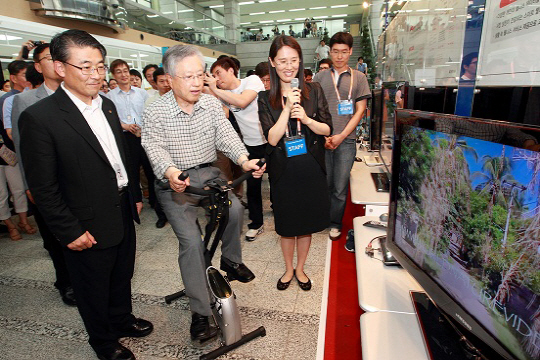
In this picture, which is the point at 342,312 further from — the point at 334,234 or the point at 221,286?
the point at 334,234

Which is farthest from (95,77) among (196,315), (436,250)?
(436,250)

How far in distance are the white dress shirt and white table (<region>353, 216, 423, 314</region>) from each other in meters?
1.32

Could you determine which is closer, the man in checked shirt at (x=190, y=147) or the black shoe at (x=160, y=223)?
the man in checked shirt at (x=190, y=147)

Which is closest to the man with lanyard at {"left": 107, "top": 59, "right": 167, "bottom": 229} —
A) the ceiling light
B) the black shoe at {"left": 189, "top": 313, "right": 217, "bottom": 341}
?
the black shoe at {"left": 189, "top": 313, "right": 217, "bottom": 341}

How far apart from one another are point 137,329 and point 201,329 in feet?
1.47

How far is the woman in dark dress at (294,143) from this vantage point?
1.96 metres

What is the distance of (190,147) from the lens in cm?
183

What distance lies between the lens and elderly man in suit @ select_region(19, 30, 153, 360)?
58.0 inches

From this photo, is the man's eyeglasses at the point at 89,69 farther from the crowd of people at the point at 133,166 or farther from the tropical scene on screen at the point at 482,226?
the tropical scene on screen at the point at 482,226

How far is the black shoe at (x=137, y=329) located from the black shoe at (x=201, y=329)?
329 millimetres

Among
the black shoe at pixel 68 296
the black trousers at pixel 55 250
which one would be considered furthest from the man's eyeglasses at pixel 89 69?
the black shoe at pixel 68 296

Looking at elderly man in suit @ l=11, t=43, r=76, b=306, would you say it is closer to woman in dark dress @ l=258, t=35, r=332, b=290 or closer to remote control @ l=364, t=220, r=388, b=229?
woman in dark dress @ l=258, t=35, r=332, b=290

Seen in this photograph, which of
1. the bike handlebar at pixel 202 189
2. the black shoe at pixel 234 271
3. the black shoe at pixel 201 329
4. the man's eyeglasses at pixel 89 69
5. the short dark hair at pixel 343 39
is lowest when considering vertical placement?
the black shoe at pixel 201 329

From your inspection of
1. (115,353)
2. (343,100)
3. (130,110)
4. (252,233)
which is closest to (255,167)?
(115,353)
